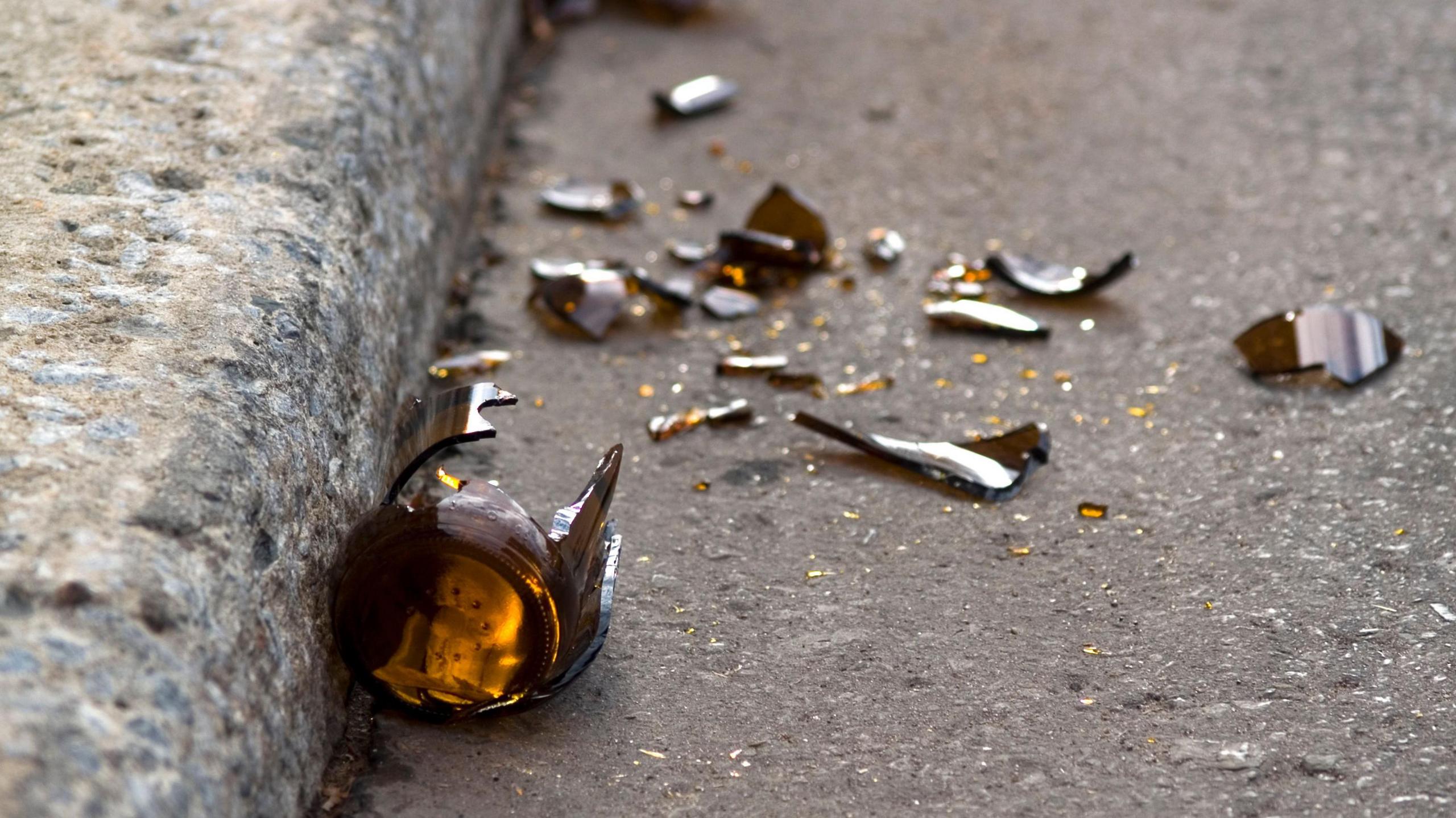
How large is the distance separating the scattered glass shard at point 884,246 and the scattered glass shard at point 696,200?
0.37 m

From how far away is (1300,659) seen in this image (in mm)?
1599

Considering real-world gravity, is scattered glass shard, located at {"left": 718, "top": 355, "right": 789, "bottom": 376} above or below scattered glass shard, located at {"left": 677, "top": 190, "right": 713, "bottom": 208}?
above

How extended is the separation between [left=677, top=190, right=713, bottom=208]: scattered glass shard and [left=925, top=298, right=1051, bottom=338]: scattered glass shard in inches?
24.9

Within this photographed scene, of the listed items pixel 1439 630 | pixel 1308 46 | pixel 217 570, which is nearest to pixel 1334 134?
pixel 1308 46

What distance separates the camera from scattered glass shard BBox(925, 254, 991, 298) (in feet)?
8.23

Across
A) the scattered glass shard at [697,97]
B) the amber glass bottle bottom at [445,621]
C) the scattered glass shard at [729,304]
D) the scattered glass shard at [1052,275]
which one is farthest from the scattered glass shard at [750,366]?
the scattered glass shard at [697,97]

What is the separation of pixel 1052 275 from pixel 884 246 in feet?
1.09

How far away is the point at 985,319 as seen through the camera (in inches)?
93.8

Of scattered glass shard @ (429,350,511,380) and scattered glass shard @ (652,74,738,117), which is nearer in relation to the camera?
scattered glass shard @ (429,350,511,380)

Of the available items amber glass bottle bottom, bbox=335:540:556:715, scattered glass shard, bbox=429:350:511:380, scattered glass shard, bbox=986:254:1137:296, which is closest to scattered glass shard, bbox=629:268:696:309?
scattered glass shard, bbox=429:350:511:380

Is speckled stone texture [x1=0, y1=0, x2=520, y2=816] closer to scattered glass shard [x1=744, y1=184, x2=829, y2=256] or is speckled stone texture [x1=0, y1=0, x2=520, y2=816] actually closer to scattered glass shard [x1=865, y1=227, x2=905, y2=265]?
scattered glass shard [x1=744, y1=184, x2=829, y2=256]

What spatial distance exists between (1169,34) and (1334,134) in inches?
27.9

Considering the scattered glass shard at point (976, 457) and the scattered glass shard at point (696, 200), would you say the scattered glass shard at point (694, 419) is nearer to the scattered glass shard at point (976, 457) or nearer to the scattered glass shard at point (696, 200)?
the scattered glass shard at point (976, 457)

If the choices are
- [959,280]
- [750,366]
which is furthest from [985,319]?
[750,366]
